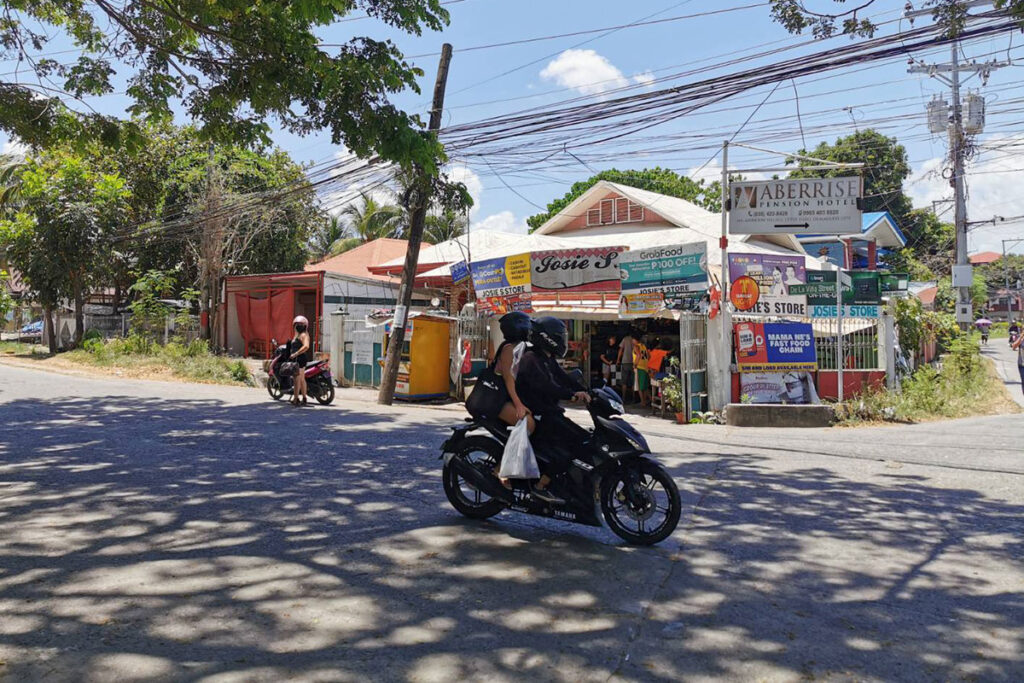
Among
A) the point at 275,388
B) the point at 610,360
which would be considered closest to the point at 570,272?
the point at 610,360

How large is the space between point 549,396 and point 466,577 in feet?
4.40

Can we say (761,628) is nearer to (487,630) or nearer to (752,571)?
(752,571)

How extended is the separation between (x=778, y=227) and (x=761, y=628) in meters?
11.3

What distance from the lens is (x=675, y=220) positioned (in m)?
22.8

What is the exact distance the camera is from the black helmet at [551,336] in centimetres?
529

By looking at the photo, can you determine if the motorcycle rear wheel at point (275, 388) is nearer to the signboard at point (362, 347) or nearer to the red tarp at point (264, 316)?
the signboard at point (362, 347)

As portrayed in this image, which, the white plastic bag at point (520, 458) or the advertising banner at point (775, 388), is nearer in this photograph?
the white plastic bag at point (520, 458)

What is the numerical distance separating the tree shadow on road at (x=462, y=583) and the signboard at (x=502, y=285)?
9.37m

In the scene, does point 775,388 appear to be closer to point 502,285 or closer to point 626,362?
point 626,362

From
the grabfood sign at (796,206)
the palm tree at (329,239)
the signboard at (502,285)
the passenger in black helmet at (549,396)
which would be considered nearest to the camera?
the passenger in black helmet at (549,396)

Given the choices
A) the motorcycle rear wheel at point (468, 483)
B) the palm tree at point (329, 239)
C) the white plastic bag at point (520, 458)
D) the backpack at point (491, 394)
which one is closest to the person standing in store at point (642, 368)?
the motorcycle rear wheel at point (468, 483)

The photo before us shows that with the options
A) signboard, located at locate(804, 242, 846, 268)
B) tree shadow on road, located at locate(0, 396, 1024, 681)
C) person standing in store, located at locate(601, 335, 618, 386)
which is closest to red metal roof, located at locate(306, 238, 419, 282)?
signboard, located at locate(804, 242, 846, 268)

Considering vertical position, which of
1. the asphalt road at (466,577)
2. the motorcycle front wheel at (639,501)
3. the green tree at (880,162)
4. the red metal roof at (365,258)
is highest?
the green tree at (880,162)

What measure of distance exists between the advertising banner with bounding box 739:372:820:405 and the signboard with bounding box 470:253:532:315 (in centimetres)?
474
